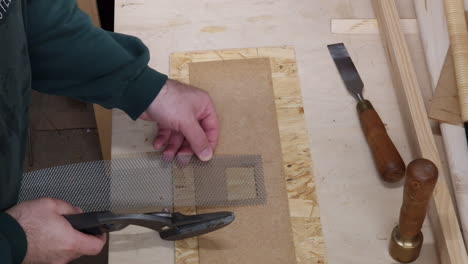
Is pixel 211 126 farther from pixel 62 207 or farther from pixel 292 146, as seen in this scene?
pixel 62 207

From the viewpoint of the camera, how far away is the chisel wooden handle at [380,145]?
0.82 meters

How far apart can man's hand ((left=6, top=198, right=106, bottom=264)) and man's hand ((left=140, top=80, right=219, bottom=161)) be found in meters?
0.21

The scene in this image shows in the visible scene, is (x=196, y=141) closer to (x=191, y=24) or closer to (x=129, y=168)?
(x=129, y=168)

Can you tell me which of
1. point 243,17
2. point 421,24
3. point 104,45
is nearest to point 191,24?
point 243,17

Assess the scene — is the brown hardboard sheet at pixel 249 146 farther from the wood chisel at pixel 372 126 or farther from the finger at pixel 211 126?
the wood chisel at pixel 372 126

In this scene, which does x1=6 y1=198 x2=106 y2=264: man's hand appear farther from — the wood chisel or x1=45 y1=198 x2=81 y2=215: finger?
the wood chisel

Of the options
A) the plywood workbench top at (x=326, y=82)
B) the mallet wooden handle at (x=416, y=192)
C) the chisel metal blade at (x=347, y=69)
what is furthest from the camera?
the chisel metal blade at (x=347, y=69)

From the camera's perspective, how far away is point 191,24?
1.03 m

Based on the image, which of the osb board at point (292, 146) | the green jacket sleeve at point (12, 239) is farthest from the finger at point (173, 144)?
the green jacket sleeve at point (12, 239)

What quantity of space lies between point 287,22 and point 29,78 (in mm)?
497

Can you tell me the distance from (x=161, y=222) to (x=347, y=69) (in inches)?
17.7

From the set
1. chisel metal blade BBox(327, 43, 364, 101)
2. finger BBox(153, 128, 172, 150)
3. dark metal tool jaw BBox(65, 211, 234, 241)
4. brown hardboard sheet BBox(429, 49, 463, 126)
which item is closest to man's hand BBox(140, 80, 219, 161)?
finger BBox(153, 128, 172, 150)

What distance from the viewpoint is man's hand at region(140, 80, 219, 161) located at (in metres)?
0.86

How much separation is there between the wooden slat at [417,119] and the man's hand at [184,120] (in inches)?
12.9
